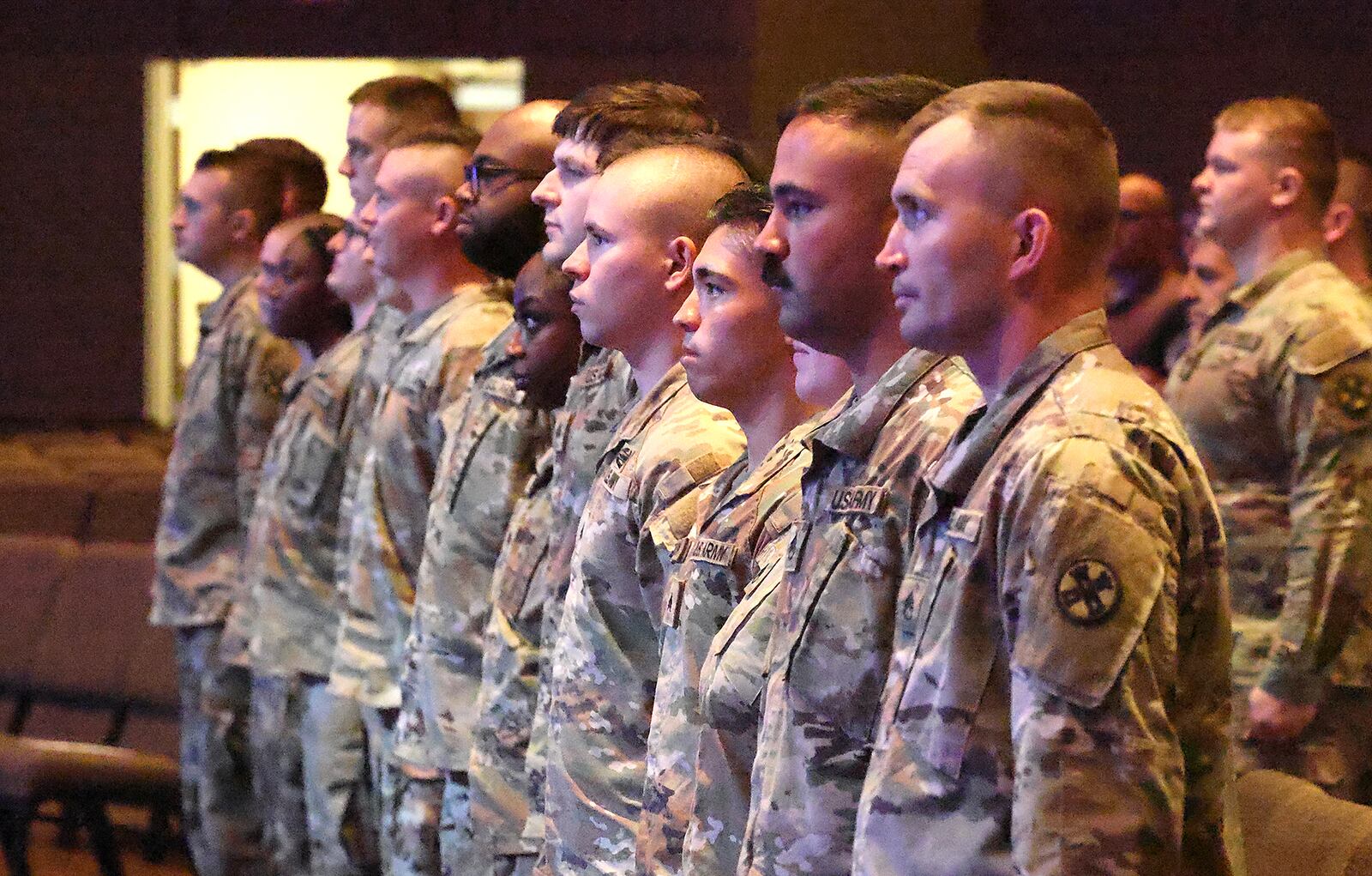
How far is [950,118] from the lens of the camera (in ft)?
5.68

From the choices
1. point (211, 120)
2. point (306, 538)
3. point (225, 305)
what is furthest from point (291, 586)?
point (211, 120)

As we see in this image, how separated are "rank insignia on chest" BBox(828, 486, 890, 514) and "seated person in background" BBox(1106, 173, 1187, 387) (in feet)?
10.9

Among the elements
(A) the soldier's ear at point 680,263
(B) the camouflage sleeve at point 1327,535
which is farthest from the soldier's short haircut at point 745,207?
(B) the camouflage sleeve at point 1327,535

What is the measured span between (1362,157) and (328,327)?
2.78 m

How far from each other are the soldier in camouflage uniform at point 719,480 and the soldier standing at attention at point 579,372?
0.52 meters

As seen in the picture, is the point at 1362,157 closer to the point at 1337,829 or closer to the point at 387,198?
the point at 387,198

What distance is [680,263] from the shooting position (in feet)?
8.81

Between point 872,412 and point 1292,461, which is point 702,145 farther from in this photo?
point 1292,461

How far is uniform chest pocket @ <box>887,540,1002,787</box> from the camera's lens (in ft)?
5.22

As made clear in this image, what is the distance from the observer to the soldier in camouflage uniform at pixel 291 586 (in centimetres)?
431

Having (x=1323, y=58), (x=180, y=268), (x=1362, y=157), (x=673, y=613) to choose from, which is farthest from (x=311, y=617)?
(x=180, y=268)

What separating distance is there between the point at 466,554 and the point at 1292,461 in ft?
4.99

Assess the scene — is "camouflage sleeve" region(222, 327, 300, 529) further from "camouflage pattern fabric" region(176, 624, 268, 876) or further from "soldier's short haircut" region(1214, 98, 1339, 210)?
"soldier's short haircut" region(1214, 98, 1339, 210)

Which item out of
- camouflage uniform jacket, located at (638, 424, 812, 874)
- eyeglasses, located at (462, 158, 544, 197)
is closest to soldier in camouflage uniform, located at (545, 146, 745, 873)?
camouflage uniform jacket, located at (638, 424, 812, 874)
